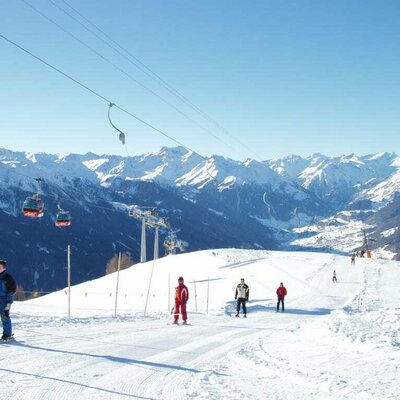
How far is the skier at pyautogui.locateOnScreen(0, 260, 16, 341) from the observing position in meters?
13.2

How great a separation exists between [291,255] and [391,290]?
1399 inches

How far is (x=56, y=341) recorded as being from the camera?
1362cm

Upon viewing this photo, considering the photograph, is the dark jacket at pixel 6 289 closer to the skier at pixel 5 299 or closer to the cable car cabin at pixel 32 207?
the skier at pixel 5 299

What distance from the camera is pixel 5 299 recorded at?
13414 mm

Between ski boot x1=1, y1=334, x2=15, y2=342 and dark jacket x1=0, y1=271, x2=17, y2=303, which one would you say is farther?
dark jacket x1=0, y1=271, x2=17, y2=303

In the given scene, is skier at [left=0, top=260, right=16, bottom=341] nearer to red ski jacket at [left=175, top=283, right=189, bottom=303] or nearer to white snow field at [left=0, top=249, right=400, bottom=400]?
white snow field at [left=0, top=249, right=400, bottom=400]

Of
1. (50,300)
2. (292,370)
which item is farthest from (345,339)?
(50,300)

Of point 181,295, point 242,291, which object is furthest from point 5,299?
point 242,291

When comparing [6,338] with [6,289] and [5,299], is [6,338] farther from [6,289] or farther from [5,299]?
[6,289]

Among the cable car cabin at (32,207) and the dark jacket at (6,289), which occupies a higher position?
the cable car cabin at (32,207)

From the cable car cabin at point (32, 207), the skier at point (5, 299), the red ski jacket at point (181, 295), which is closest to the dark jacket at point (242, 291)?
the red ski jacket at point (181, 295)

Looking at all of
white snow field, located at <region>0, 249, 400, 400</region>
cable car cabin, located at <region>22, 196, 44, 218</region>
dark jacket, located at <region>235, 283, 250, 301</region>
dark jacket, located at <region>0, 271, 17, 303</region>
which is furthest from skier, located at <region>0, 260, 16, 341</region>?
cable car cabin, located at <region>22, 196, 44, 218</region>

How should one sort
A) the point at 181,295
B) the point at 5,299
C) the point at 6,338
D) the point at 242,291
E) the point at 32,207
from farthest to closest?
1. the point at 32,207
2. the point at 242,291
3. the point at 181,295
4. the point at 5,299
5. the point at 6,338

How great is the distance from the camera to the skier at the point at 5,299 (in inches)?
522
